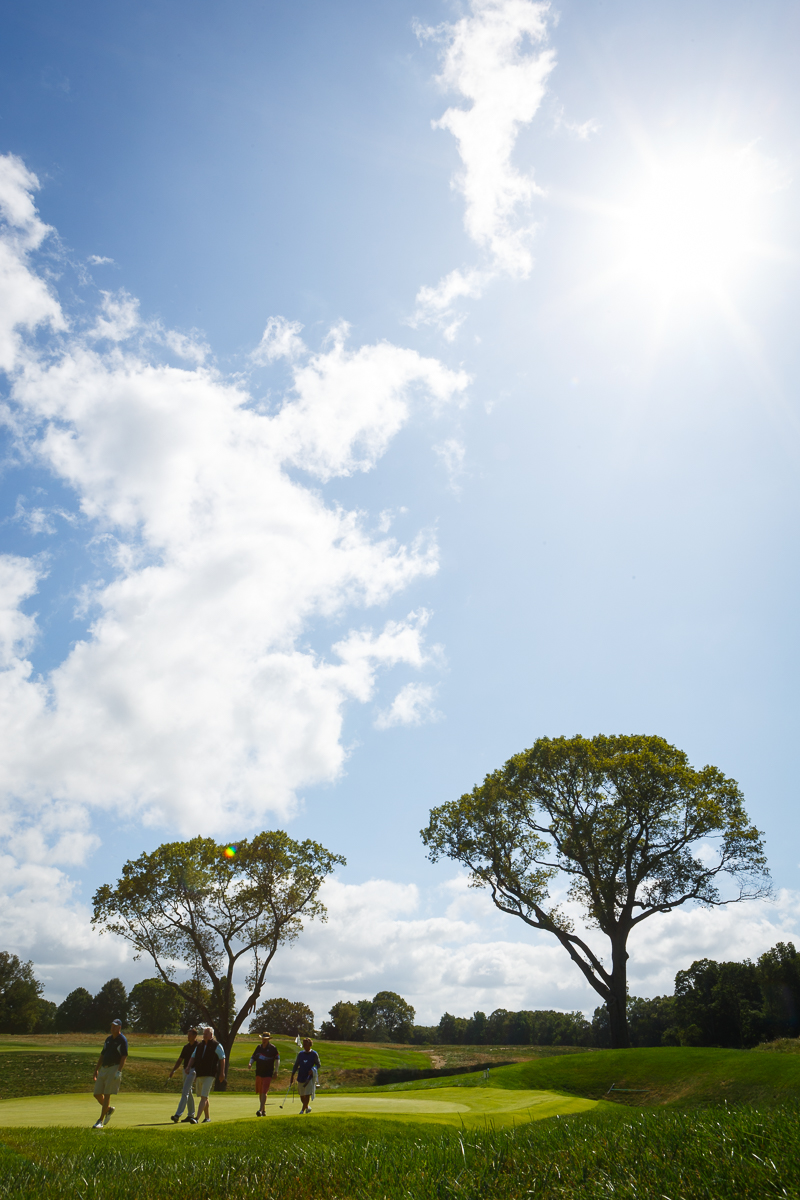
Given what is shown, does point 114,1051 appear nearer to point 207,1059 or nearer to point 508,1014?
point 207,1059

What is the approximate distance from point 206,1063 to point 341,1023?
302 ft

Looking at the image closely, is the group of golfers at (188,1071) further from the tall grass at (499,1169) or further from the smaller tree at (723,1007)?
the smaller tree at (723,1007)

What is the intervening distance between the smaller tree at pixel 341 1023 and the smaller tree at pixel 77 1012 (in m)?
35.4

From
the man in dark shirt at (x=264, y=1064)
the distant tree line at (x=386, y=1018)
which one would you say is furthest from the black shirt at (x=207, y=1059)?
the distant tree line at (x=386, y=1018)

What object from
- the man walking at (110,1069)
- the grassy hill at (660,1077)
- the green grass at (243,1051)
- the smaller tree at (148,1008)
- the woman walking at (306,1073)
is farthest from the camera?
the smaller tree at (148,1008)

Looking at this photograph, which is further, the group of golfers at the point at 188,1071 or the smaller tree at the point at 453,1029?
the smaller tree at the point at 453,1029

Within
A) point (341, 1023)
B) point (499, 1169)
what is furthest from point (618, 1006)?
point (341, 1023)

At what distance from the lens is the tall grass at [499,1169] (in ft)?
14.0

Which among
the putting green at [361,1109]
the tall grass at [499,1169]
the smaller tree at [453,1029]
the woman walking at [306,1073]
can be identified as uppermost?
the tall grass at [499,1169]

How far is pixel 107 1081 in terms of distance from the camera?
15.7 meters

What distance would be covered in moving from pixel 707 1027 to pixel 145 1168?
88.1 metres

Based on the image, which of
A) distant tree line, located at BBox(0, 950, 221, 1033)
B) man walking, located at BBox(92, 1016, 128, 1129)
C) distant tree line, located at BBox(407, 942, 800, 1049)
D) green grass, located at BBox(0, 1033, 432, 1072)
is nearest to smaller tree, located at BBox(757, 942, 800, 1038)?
distant tree line, located at BBox(407, 942, 800, 1049)

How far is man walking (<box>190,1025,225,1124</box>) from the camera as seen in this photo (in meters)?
15.7

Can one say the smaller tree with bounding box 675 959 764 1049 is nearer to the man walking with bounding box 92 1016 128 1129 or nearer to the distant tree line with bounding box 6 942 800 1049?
the distant tree line with bounding box 6 942 800 1049
